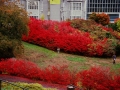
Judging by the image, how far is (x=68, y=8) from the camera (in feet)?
181

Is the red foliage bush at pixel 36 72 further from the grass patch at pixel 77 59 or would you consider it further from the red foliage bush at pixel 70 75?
the grass patch at pixel 77 59

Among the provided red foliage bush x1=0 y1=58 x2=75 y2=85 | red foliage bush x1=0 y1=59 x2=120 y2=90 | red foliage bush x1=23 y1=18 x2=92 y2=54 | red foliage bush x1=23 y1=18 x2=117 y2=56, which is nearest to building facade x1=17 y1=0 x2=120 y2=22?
red foliage bush x1=23 y1=18 x2=92 y2=54

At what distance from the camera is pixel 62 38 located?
3094 centimetres

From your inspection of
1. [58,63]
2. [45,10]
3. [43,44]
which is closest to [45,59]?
[58,63]

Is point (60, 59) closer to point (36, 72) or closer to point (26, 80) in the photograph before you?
point (36, 72)

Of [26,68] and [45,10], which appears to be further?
[45,10]

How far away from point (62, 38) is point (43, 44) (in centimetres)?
178

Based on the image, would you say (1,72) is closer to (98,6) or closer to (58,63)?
(58,63)

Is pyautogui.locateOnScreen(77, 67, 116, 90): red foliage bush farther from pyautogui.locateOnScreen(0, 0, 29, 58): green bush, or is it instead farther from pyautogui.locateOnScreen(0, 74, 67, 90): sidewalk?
pyautogui.locateOnScreen(0, 0, 29, 58): green bush

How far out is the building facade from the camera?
53.5m

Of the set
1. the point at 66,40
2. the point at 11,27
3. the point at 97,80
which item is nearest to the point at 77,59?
the point at 66,40

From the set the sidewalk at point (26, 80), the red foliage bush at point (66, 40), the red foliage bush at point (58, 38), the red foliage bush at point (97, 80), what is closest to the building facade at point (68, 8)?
the red foliage bush at point (58, 38)

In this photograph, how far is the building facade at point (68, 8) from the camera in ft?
175

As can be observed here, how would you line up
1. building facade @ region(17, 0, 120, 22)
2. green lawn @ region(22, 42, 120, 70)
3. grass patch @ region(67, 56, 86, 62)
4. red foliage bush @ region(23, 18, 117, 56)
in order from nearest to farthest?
green lawn @ region(22, 42, 120, 70), grass patch @ region(67, 56, 86, 62), red foliage bush @ region(23, 18, 117, 56), building facade @ region(17, 0, 120, 22)
